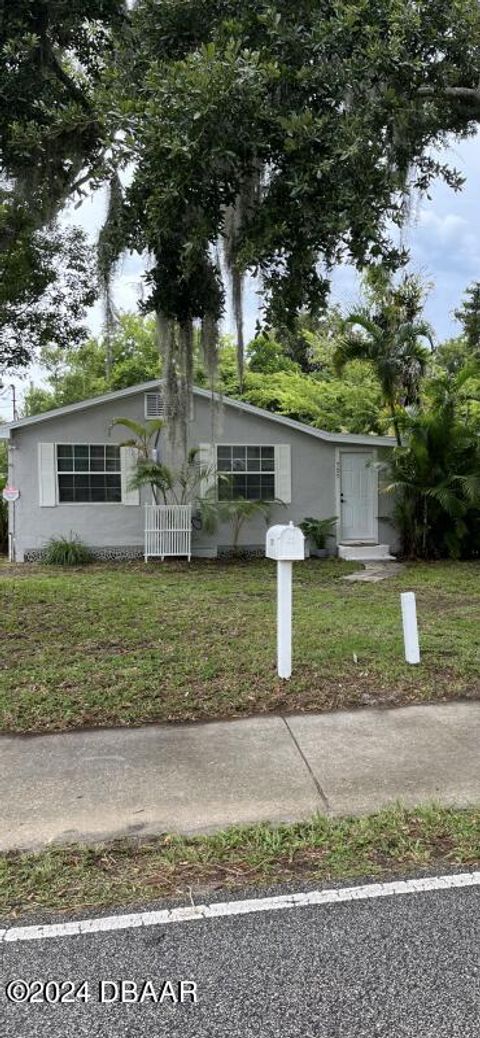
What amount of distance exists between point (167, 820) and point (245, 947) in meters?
0.90

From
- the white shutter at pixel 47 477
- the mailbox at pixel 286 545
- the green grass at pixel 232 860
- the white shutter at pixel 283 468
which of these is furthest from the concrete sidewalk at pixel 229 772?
the white shutter at pixel 283 468

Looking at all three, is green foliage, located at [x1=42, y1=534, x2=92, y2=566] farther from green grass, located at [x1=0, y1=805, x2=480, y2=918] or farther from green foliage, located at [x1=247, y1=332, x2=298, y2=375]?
green foliage, located at [x1=247, y1=332, x2=298, y2=375]

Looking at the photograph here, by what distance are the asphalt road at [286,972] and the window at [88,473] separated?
10866 mm

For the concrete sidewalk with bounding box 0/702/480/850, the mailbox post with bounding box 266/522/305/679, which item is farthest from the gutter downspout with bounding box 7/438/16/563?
the concrete sidewalk with bounding box 0/702/480/850

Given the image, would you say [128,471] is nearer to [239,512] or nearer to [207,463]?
[207,463]

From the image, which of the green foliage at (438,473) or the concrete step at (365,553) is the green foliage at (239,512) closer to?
the concrete step at (365,553)

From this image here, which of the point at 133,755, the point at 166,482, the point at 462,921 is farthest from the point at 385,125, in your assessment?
the point at 166,482

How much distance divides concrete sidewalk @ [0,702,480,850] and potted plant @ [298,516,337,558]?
8.66m

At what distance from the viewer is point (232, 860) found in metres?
2.66

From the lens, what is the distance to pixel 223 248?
5.92m

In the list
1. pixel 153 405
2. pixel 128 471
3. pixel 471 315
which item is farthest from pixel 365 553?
pixel 471 315

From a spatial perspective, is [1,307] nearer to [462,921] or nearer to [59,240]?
[59,240]

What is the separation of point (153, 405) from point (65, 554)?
3.24m

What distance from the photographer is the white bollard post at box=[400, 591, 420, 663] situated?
5.23 m
